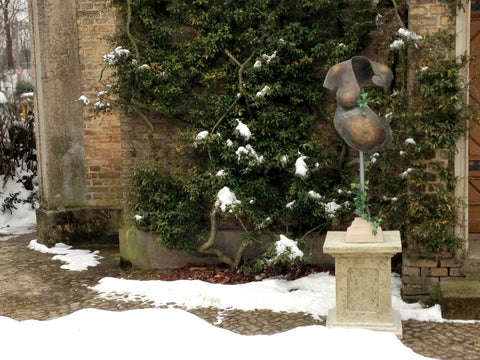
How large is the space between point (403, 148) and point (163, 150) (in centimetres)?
292

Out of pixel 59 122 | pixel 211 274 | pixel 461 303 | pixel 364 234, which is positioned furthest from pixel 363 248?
pixel 59 122

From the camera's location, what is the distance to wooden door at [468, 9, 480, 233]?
6359mm

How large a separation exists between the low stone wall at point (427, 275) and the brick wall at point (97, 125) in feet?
16.7

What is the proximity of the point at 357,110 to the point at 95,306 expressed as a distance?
3.32m

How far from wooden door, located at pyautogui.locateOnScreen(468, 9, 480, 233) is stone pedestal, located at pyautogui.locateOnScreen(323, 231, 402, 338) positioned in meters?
2.14

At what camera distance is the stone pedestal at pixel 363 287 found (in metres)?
4.80

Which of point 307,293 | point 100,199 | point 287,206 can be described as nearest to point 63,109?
point 100,199

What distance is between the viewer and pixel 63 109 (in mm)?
9273

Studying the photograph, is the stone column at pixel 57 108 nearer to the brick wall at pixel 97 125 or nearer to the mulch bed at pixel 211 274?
the brick wall at pixel 97 125

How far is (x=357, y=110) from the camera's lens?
4758 mm

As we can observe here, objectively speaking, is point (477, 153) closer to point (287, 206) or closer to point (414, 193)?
point (414, 193)

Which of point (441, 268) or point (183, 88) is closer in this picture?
point (441, 268)

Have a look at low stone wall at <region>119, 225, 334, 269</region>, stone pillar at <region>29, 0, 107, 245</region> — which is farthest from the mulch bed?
stone pillar at <region>29, 0, 107, 245</region>

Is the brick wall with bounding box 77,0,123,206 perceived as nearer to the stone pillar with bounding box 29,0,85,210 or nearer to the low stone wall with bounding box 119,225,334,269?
the stone pillar with bounding box 29,0,85,210
